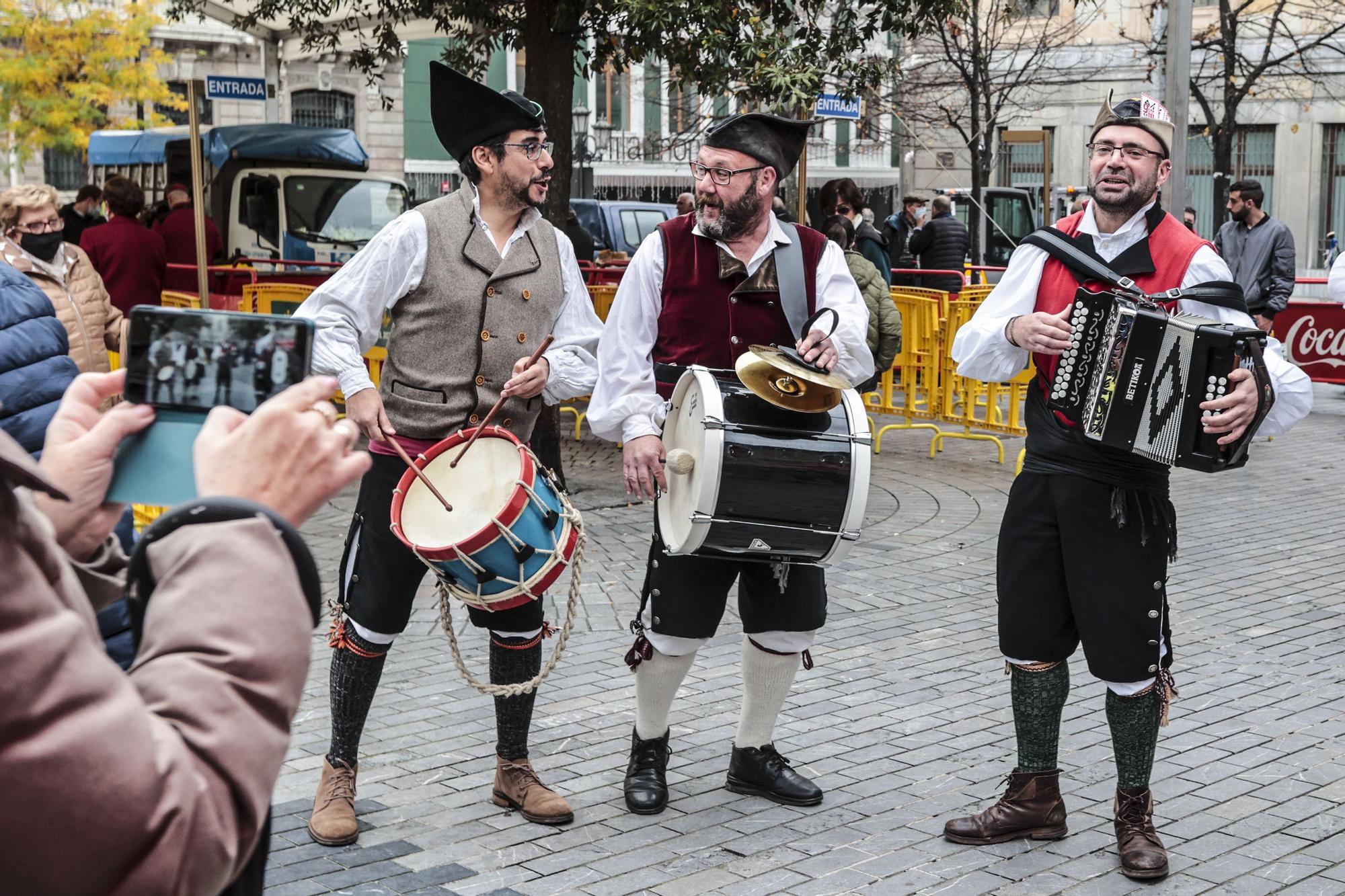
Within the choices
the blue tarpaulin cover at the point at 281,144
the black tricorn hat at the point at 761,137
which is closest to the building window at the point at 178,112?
the blue tarpaulin cover at the point at 281,144

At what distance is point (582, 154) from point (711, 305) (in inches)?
994

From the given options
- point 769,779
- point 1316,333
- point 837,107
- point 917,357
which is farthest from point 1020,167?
point 769,779

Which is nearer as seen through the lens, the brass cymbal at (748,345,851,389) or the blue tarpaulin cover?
the brass cymbal at (748,345,851,389)

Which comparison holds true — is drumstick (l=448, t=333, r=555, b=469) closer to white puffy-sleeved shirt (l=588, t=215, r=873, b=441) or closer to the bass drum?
white puffy-sleeved shirt (l=588, t=215, r=873, b=441)

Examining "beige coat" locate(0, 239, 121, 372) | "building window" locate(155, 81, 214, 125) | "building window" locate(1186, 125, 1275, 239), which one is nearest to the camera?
"beige coat" locate(0, 239, 121, 372)

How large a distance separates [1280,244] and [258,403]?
42.7ft

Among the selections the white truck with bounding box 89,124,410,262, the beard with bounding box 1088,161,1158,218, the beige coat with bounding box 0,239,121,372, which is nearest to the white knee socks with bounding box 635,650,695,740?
the beard with bounding box 1088,161,1158,218

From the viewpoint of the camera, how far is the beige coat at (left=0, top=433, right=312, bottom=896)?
1212 millimetres

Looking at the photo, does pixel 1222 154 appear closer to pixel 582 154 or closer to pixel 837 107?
pixel 582 154

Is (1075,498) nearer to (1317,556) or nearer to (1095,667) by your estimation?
(1095,667)

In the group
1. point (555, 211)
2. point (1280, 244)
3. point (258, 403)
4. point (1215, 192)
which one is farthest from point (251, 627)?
point (1215, 192)

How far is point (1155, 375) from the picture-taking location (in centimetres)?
387

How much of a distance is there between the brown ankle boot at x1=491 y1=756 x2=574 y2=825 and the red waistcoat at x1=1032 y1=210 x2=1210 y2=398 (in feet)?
6.09

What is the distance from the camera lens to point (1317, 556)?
8281 mm
